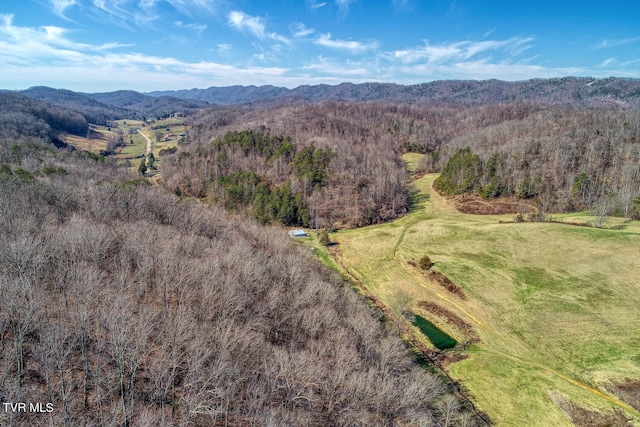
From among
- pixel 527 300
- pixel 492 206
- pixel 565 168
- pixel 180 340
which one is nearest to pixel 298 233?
pixel 527 300

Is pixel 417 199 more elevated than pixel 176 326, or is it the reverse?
pixel 176 326

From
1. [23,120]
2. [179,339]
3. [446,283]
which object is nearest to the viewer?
[179,339]

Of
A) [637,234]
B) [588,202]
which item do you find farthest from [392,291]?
[588,202]

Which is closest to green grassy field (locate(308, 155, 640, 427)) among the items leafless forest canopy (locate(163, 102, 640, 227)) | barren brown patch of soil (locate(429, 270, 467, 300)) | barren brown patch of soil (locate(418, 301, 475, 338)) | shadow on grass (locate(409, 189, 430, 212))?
barren brown patch of soil (locate(418, 301, 475, 338))

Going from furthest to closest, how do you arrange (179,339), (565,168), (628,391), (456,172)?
(456,172), (565,168), (628,391), (179,339)

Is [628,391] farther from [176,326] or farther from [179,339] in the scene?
[176,326]

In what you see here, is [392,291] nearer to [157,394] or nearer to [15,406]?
[157,394]
